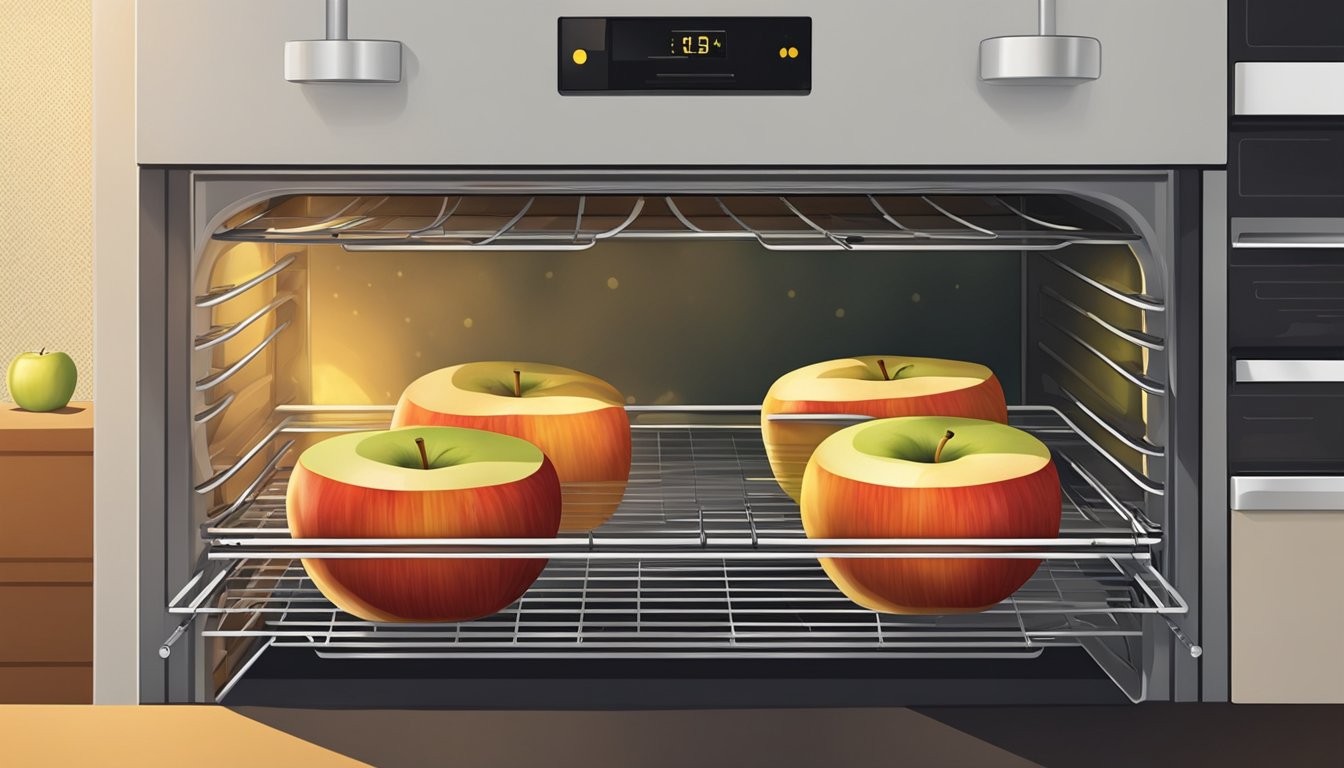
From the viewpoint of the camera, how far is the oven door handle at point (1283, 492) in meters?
0.91

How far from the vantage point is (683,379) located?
1365 millimetres

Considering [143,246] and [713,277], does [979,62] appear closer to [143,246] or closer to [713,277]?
[713,277]

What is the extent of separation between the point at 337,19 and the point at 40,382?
938mm

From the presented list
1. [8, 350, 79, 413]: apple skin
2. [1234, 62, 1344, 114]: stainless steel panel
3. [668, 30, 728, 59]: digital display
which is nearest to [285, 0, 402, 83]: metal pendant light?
[668, 30, 728, 59]: digital display

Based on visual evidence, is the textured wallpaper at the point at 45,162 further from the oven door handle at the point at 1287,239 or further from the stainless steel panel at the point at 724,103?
the oven door handle at the point at 1287,239

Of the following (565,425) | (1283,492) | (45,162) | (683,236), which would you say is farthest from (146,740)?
(45,162)

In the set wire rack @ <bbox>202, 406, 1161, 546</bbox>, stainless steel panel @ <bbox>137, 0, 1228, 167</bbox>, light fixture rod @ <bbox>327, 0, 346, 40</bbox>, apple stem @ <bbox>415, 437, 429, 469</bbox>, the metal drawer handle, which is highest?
light fixture rod @ <bbox>327, 0, 346, 40</bbox>

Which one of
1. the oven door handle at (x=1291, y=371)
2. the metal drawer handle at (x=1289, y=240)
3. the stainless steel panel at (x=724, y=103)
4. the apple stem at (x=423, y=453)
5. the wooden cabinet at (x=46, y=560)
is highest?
the stainless steel panel at (x=724, y=103)

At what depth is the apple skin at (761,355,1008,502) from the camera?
1078 mm

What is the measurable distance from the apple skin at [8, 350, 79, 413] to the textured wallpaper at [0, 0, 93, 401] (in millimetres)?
175

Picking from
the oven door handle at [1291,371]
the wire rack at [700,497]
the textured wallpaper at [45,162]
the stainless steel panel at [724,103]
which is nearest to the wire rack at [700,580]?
the wire rack at [700,497]

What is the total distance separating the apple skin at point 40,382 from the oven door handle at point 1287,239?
1.42m

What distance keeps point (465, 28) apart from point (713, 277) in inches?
22.0

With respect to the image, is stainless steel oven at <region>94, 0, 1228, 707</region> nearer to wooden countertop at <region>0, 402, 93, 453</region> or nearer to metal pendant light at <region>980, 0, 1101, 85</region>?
metal pendant light at <region>980, 0, 1101, 85</region>
